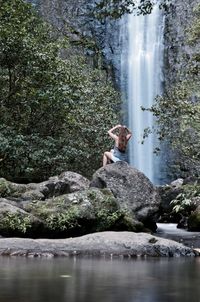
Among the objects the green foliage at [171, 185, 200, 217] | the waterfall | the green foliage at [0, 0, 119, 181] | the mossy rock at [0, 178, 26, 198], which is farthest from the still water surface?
the waterfall

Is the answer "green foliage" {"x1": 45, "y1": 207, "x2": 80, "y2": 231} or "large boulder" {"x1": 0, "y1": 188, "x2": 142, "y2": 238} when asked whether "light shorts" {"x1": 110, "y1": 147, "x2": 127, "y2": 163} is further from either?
"green foliage" {"x1": 45, "y1": 207, "x2": 80, "y2": 231}

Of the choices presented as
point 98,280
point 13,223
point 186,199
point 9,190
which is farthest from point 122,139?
point 98,280

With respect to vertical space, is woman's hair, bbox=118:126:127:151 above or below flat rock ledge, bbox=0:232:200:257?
above

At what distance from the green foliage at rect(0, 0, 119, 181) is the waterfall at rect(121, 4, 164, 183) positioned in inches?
691

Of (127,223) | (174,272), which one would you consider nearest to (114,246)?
(174,272)

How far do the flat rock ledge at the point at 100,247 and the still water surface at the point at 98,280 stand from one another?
16.6 inches

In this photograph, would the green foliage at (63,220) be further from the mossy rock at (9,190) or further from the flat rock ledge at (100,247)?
the mossy rock at (9,190)

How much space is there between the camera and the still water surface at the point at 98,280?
3.20 metres

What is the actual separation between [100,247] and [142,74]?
3308cm

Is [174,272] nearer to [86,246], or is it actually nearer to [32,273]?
[32,273]

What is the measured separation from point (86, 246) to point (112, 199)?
3.43m

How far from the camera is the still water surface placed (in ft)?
10.5

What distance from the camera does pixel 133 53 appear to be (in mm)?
39062

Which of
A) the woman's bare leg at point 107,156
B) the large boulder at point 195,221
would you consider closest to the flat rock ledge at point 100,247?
the large boulder at point 195,221
